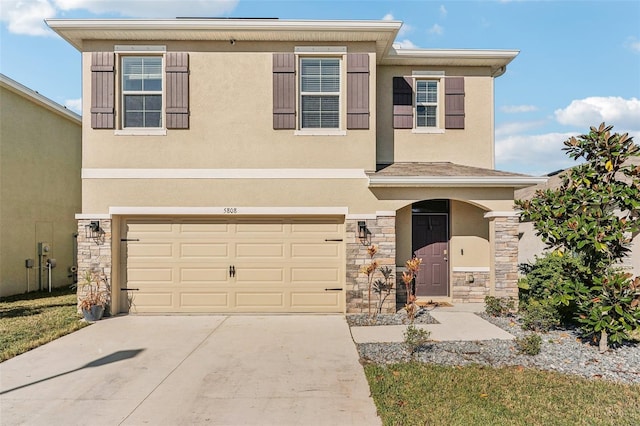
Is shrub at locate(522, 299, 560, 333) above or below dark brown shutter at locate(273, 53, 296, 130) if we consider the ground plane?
below

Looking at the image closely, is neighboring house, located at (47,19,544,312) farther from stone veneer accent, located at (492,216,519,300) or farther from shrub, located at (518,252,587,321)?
shrub, located at (518,252,587,321)

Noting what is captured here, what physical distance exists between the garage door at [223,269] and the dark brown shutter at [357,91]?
233cm

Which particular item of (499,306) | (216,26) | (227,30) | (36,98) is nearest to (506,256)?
(499,306)

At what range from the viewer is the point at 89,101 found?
29.7 ft

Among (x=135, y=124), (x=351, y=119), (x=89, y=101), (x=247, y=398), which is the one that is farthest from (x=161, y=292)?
(x=351, y=119)

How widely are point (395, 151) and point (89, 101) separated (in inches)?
281

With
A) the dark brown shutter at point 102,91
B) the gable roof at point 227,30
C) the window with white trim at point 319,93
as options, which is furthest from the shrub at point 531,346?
the dark brown shutter at point 102,91

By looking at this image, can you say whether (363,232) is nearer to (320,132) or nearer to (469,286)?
(320,132)

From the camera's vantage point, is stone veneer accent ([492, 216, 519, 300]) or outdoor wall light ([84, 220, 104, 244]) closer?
outdoor wall light ([84, 220, 104, 244])

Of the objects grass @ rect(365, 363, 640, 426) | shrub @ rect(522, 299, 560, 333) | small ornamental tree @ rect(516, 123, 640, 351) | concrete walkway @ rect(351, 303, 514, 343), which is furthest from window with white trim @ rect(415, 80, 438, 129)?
grass @ rect(365, 363, 640, 426)

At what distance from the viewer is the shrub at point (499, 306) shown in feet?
28.9

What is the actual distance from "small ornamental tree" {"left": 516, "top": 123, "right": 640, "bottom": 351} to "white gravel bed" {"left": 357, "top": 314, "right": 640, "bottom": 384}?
0.32 m

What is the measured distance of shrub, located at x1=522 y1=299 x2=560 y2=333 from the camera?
7.62 meters

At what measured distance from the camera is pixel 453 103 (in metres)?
10.3
